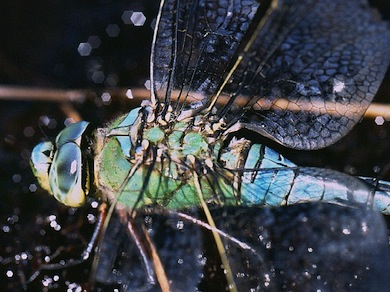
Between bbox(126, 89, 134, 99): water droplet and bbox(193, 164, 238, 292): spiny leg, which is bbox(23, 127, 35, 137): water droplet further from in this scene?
bbox(193, 164, 238, 292): spiny leg

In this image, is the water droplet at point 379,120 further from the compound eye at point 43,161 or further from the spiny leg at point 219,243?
the compound eye at point 43,161

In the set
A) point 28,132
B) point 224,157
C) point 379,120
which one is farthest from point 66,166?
point 379,120

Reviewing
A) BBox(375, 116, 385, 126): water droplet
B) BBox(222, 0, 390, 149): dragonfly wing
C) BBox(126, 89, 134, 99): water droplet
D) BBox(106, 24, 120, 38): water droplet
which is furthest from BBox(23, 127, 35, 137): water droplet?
BBox(375, 116, 385, 126): water droplet

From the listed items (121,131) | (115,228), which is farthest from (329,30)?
(115,228)

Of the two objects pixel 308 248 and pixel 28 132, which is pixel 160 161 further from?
pixel 28 132

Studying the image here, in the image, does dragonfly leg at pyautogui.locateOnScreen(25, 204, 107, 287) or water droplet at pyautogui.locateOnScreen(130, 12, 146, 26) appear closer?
dragonfly leg at pyautogui.locateOnScreen(25, 204, 107, 287)

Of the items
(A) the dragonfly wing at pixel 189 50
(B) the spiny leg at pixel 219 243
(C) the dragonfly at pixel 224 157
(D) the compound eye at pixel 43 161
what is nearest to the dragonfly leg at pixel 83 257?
(C) the dragonfly at pixel 224 157
